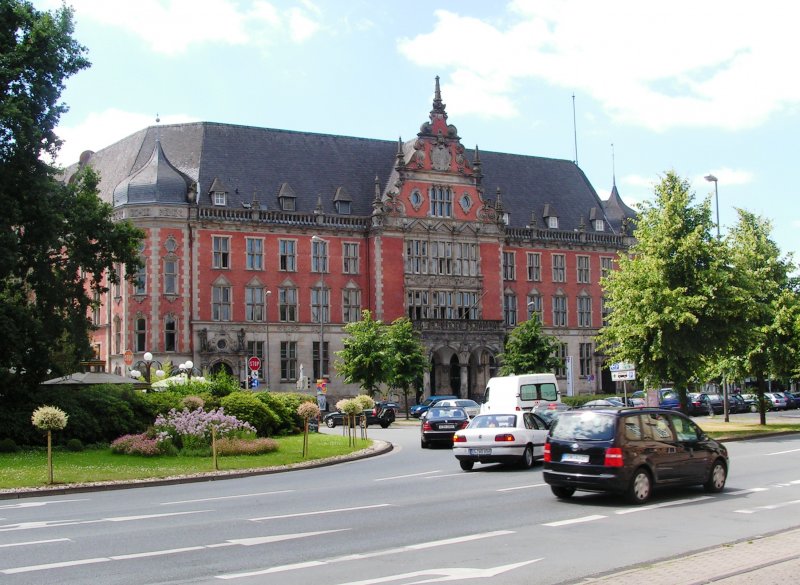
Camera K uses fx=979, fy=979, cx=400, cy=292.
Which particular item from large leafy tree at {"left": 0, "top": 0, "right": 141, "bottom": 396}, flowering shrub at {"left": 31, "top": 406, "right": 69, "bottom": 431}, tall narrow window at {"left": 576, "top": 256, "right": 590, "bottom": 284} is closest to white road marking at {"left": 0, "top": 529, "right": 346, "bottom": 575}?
flowering shrub at {"left": 31, "top": 406, "right": 69, "bottom": 431}

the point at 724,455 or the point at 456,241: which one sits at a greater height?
the point at 456,241

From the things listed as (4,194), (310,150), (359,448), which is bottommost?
(359,448)

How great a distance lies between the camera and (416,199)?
70.4m

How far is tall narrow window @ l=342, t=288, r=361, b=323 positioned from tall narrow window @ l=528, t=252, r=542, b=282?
14981 millimetres

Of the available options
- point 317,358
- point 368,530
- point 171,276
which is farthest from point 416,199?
point 368,530

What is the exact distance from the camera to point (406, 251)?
7006 centimetres

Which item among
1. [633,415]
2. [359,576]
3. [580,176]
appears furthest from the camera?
[580,176]

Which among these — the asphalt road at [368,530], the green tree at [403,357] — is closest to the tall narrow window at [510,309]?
the green tree at [403,357]

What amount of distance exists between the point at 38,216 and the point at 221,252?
103ft

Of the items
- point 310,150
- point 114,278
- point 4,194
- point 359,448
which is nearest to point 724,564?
point 359,448

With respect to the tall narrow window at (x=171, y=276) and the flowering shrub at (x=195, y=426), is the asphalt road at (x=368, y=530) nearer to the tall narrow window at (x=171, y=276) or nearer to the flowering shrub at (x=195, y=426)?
the flowering shrub at (x=195, y=426)

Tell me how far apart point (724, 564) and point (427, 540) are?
159 inches

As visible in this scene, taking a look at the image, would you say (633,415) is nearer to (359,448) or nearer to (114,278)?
(359,448)

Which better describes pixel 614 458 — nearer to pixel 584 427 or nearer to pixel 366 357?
pixel 584 427
